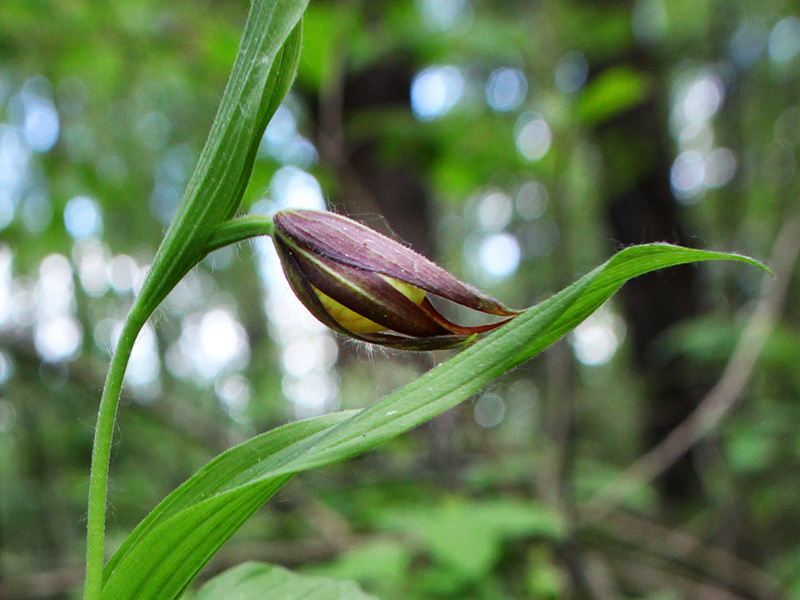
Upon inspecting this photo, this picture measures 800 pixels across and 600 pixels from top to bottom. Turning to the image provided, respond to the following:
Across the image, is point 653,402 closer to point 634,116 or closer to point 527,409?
point 634,116

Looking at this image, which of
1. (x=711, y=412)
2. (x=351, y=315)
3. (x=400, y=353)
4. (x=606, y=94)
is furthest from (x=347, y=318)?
(x=711, y=412)

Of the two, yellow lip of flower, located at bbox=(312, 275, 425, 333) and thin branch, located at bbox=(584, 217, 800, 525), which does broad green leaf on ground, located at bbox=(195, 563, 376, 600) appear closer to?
yellow lip of flower, located at bbox=(312, 275, 425, 333)

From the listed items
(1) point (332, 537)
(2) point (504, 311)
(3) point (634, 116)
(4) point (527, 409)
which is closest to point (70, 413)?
(1) point (332, 537)

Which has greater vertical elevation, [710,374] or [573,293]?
[710,374]

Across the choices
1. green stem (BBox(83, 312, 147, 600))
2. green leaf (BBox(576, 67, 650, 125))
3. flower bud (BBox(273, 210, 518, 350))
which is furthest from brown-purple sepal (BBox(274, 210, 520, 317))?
green leaf (BBox(576, 67, 650, 125))

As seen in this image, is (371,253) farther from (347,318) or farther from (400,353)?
(400,353)

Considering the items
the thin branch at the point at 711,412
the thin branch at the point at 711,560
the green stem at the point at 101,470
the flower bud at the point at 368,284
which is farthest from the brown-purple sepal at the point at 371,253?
the thin branch at the point at 711,560
